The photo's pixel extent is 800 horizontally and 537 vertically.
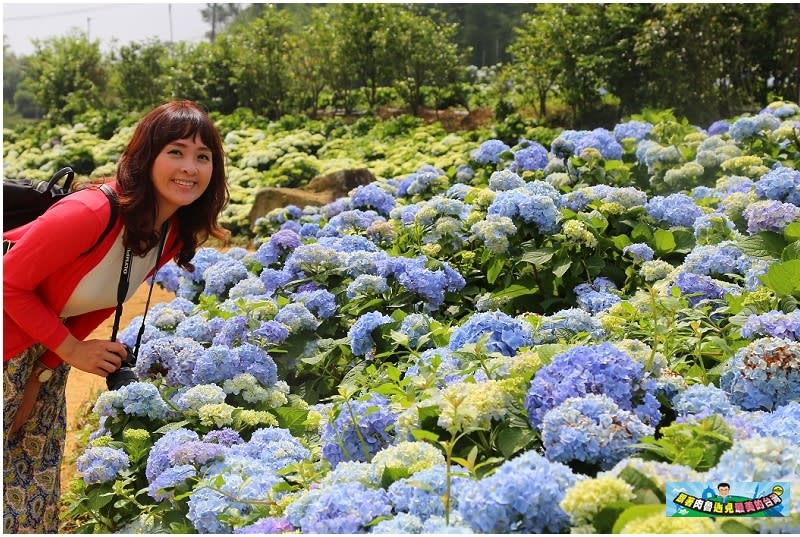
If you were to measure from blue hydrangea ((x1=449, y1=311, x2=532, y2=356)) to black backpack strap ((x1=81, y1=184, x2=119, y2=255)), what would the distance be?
0.96m

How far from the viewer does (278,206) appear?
6.71m

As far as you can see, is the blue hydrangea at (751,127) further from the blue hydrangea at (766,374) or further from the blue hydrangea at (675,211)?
the blue hydrangea at (766,374)

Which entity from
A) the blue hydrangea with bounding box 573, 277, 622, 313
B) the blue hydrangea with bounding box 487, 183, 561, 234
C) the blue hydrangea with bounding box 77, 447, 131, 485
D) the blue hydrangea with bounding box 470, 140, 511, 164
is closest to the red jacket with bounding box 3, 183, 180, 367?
the blue hydrangea with bounding box 77, 447, 131, 485

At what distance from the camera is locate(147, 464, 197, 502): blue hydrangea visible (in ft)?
7.25

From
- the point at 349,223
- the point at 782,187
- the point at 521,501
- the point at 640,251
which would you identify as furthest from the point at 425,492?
the point at 349,223

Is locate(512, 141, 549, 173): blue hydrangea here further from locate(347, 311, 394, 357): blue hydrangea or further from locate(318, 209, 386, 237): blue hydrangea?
locate(347, 311, 394, 357): blue hydrangea

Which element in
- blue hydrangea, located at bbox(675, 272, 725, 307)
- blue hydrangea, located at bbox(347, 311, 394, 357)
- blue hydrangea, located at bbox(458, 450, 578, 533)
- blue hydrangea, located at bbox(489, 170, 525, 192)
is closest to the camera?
blue hydrangea, located at bbox(458, 450, 578, 533)

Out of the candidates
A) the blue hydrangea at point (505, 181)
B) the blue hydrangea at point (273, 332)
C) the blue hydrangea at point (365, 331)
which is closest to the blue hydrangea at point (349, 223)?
the blue hydrangea at point (505, 181)

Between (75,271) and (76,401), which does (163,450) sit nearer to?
(75,271)

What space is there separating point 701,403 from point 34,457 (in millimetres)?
1854

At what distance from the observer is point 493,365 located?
1.98 metres

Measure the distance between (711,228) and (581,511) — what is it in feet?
7.16

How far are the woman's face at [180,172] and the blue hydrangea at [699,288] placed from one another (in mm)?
1529

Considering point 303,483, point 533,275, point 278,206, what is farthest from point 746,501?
point 278,206
